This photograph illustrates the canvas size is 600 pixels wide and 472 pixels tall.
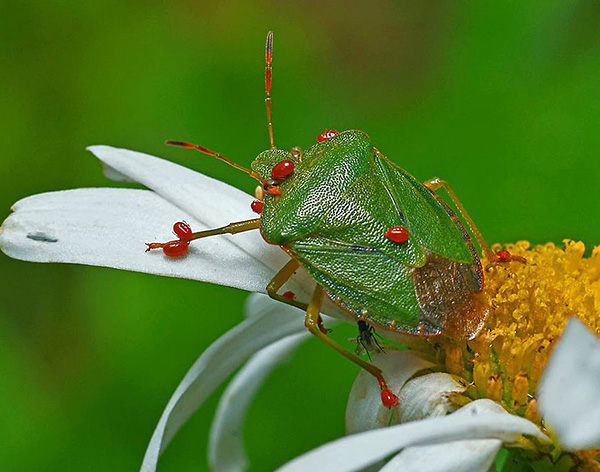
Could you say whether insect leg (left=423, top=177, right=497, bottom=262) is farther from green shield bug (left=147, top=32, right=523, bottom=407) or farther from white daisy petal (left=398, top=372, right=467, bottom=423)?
white daisy petal (left=398, top=372, right=467, bottom=423)

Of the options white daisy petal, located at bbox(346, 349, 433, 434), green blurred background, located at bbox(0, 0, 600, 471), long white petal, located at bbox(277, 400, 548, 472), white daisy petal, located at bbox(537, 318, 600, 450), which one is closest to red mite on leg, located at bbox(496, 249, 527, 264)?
white daisy petal, located at bbox(346, 349, 433, 434)

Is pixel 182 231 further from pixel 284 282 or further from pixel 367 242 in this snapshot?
pixel 367 242

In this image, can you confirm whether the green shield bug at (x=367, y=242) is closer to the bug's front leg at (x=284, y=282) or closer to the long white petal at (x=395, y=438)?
the bug's front leg at (x=284, y=282)

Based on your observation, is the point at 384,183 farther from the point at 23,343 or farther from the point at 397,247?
the point at 23,343

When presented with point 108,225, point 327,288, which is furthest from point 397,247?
point 108,225

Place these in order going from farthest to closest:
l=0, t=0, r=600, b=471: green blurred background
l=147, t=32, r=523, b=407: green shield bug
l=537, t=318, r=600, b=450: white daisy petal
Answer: l=0, t=0, r=600, b=471: green blurred background
l=147, t=32, r=523, b=407: green shield bug
l=537, t=318, r=600, b=450: white daisy petal
